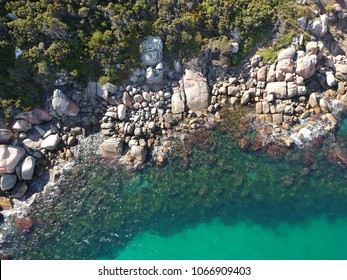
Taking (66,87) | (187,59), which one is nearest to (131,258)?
(66,87)

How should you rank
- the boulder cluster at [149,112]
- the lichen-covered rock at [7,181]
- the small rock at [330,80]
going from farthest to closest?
1. the small rock at [330,80]
2. the boulder cluster at [149,112]
3. the lichen-covered rock at [7,181]

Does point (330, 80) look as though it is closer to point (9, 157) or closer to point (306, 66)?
point (306, 66)

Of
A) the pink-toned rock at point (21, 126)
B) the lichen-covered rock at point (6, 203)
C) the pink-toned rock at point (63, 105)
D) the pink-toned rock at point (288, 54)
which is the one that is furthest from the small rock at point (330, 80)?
the lichen-covered rock at point (6, 203)

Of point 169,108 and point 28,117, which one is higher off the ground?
point 28,117

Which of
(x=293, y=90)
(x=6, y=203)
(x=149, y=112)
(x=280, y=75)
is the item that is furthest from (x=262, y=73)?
(x=6, y=203)

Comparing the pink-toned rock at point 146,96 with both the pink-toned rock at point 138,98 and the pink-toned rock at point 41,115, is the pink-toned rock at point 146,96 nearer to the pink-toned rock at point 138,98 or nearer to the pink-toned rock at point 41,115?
the pink-toned rock at point 138,98

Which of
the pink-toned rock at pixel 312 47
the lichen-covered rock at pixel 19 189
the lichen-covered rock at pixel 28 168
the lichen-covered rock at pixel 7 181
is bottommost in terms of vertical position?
the lichen-covered rock at pixel 19 189

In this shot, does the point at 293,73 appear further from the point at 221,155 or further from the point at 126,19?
the point at 126,19
